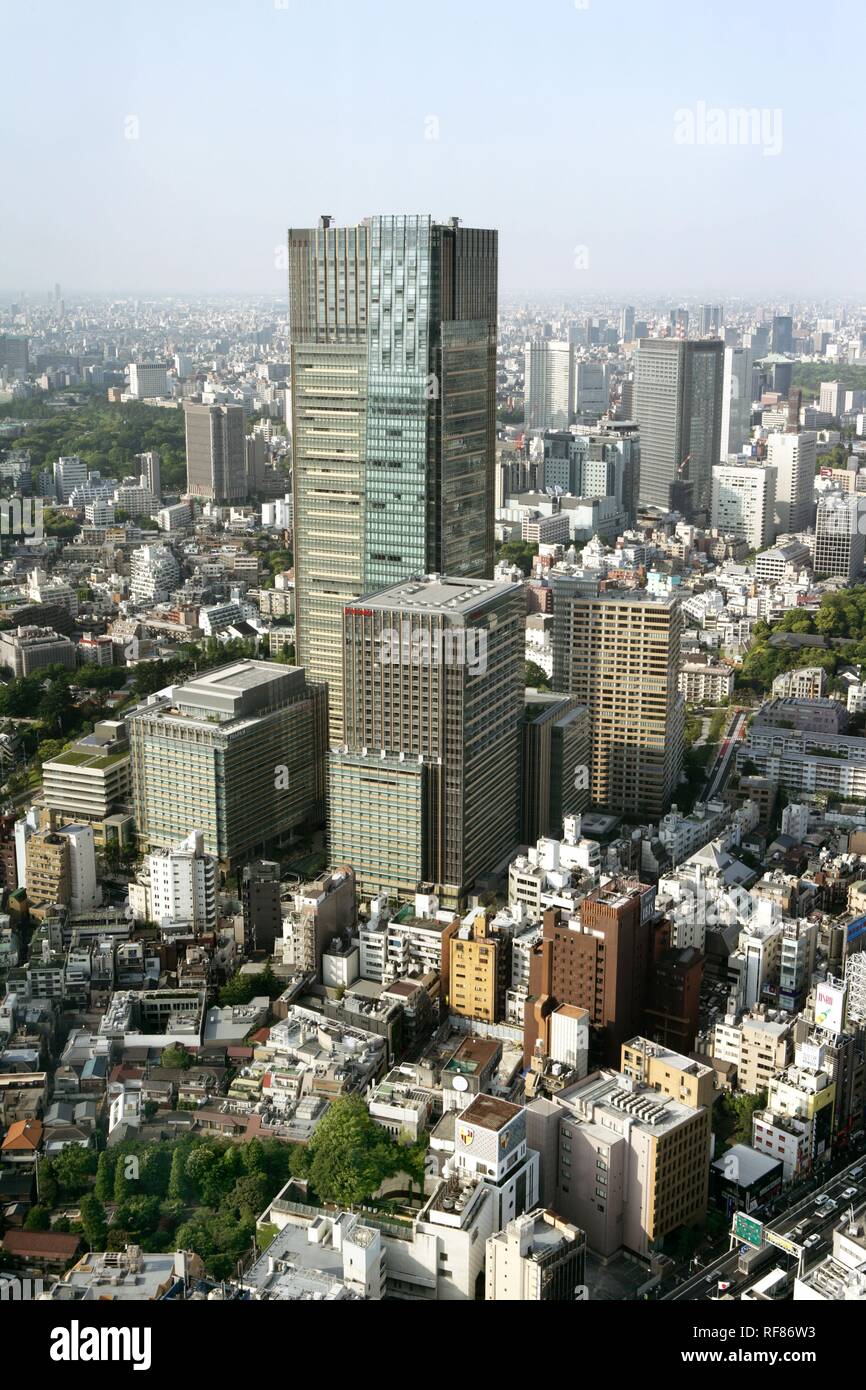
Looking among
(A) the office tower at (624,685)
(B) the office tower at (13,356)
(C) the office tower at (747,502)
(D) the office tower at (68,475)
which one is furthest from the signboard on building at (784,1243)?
(C) the office tower at (747,502)

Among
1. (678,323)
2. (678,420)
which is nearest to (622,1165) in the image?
(678,323)

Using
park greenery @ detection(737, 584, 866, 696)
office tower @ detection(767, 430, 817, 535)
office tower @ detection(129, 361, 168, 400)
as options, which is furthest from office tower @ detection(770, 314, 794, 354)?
office tower @ detection(129, 361, 168, 400)

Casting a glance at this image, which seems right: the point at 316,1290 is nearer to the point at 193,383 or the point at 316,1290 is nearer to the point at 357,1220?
the point at 357,1220

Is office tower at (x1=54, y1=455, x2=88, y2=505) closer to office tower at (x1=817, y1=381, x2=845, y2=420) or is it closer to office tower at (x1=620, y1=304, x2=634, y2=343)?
office tower at (x1=620, y1=304, x2=634, y2=343)

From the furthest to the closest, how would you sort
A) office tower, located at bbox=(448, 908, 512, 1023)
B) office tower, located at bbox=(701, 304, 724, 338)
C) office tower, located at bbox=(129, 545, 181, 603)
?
1. office tower, located at bbox=(129, 545, 181, 603)
2. office tower, located at bbox=(701, 304, 724, 338)
3. office tower, located at bbox=(448, 908, 512, 1023)

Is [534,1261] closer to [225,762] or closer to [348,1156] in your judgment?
[348,1156]
